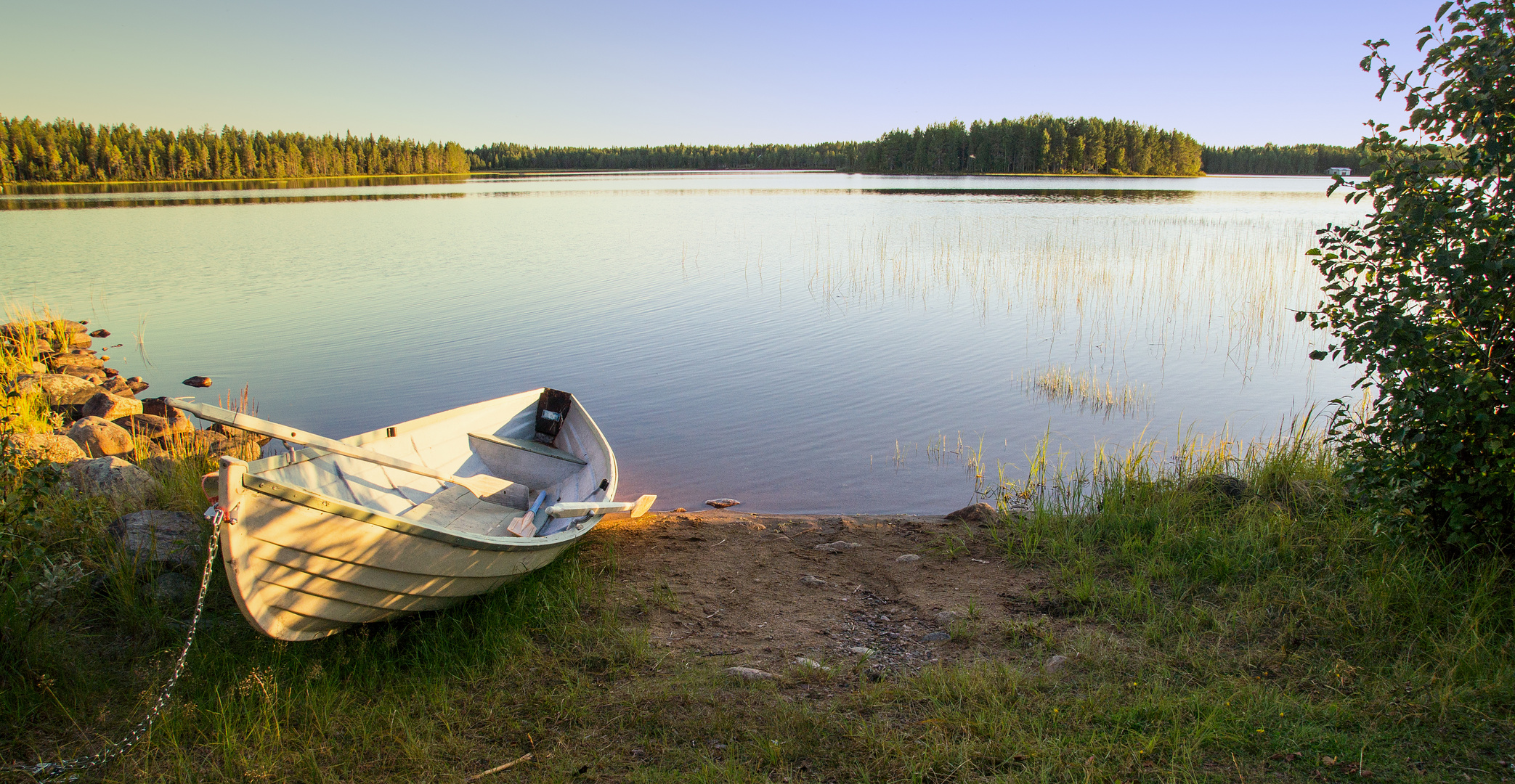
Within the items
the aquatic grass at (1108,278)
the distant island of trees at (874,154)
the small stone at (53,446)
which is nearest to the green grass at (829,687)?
the small stone at (53,446)

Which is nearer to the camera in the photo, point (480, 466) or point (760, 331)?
point (480, 466)

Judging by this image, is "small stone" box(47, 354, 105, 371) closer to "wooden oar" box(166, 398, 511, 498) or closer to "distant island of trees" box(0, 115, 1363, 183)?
"wooden oar" box(166, 398, 511, 498)

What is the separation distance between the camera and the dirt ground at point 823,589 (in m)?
4.54

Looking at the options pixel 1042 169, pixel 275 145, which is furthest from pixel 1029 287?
pixel 275 145

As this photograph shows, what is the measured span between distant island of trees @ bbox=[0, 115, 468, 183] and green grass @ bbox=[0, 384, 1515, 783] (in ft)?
380

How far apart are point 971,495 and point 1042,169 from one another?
111m

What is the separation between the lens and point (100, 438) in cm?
854

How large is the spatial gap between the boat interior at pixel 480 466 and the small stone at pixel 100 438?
4.23 meters

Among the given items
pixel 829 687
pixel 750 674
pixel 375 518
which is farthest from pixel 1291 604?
pixel 375 518

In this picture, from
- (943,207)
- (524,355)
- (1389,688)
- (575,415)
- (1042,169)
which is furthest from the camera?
(1042,169)

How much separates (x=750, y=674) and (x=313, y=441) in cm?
298

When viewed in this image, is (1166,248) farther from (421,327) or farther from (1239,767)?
(1239,767)

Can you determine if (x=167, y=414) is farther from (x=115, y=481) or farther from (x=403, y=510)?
(x=403, y=510)

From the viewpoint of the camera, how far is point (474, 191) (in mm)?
66250
